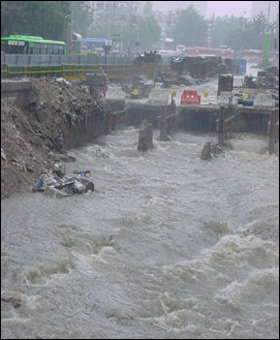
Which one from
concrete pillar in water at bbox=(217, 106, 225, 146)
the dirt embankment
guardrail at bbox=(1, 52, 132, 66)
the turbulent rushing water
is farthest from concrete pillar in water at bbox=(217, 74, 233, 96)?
the turbulent rushing water

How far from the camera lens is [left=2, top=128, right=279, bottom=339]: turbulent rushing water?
26.0ft

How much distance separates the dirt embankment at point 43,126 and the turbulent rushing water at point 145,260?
0.88 meters

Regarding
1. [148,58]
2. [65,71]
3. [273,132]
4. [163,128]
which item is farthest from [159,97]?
[148,58]

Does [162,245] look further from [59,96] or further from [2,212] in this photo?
[59,96]

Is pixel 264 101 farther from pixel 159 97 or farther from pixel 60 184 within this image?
pixel 60 184

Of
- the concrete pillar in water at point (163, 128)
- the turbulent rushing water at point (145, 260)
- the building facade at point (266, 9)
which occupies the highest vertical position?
the building facade at point (266, 9)

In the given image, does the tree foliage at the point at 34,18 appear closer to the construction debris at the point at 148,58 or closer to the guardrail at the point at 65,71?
the guardrail at the point at 65,71

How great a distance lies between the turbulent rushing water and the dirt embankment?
0.88 m

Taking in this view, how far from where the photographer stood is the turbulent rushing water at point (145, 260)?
26.0 ft

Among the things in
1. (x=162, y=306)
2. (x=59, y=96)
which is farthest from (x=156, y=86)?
(x=162, y=306)

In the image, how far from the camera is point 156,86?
31.4 metres

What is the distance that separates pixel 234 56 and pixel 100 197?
3776 cm

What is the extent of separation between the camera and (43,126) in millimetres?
16234

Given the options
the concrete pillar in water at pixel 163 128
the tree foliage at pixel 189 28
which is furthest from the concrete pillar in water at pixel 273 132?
the tree foliage at pixel 189 28
